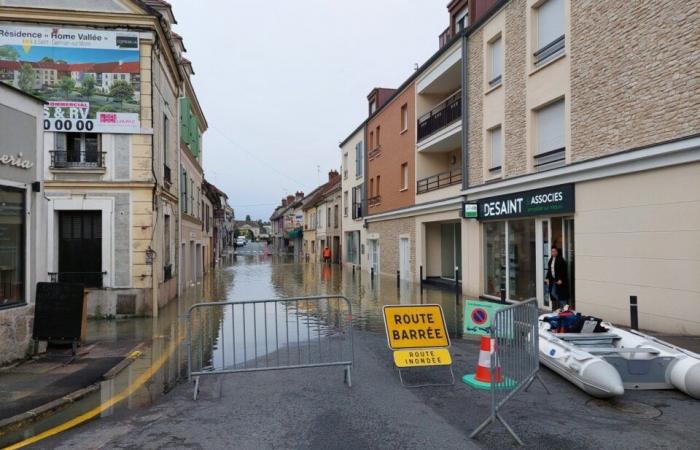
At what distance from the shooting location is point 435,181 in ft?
66.2

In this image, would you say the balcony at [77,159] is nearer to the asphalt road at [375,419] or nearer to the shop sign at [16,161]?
the shop sign at [16,161]

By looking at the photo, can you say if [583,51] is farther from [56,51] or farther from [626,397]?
[56,51]

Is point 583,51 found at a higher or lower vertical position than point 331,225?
higher

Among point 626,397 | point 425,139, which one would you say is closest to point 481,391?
point 626,397

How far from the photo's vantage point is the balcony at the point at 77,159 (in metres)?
12.0

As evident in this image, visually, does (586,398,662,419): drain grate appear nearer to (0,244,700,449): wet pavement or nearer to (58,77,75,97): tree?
(0,244,700,449): wet pavement

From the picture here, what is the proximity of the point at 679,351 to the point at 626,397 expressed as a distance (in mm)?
945

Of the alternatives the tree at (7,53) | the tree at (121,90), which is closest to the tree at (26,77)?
the tree at (7,53)

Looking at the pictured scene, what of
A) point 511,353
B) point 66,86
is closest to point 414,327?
point 511,353

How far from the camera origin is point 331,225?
1671 inches

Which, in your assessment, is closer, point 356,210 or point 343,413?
point 343,413

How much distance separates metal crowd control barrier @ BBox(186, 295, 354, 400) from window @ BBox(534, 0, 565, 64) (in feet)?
27.1

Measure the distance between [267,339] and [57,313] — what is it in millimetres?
3595

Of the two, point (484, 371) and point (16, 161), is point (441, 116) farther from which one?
point (16, 161)
